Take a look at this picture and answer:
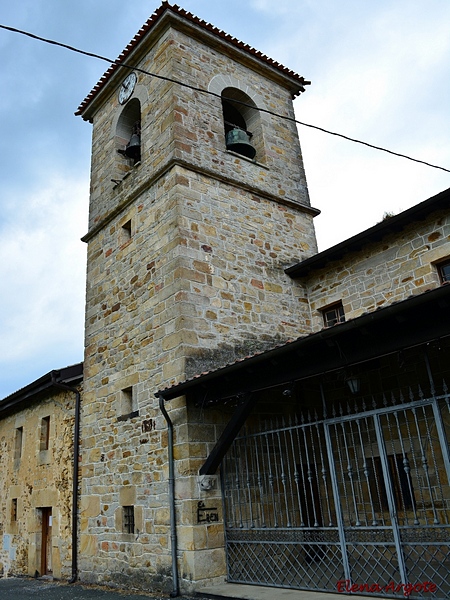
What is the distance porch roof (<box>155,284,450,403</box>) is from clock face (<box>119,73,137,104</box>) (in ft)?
21.7

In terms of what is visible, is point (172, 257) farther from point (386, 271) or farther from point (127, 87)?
point (127, 87)

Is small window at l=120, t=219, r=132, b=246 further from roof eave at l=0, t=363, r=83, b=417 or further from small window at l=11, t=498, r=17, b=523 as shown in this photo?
small window at l=11, t=498, r=17, b=523

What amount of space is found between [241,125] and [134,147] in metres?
2.38

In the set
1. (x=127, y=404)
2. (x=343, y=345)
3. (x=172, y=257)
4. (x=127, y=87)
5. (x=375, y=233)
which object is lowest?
(x=343, y=345)

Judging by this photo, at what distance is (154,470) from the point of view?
6977 millimetres

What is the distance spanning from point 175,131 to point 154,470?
5249 mm

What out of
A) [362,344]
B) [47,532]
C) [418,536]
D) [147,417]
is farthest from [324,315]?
[47,532]

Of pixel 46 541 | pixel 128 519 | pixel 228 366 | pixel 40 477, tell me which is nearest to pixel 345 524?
pixel 228 366

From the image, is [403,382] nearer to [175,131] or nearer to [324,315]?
[324,315]

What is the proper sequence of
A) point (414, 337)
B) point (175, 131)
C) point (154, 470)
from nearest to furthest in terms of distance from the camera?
1. point (414, 337)
2. point (154, 470)
3. point (175, 131)

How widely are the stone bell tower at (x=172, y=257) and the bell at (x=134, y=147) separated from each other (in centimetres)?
3

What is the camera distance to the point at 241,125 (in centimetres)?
1073

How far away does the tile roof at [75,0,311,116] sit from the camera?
31.2ft

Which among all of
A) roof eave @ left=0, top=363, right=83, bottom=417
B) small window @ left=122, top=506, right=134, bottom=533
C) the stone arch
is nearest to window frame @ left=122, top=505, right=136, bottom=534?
small window @ left=122, top=506, right=134, bottom=533
